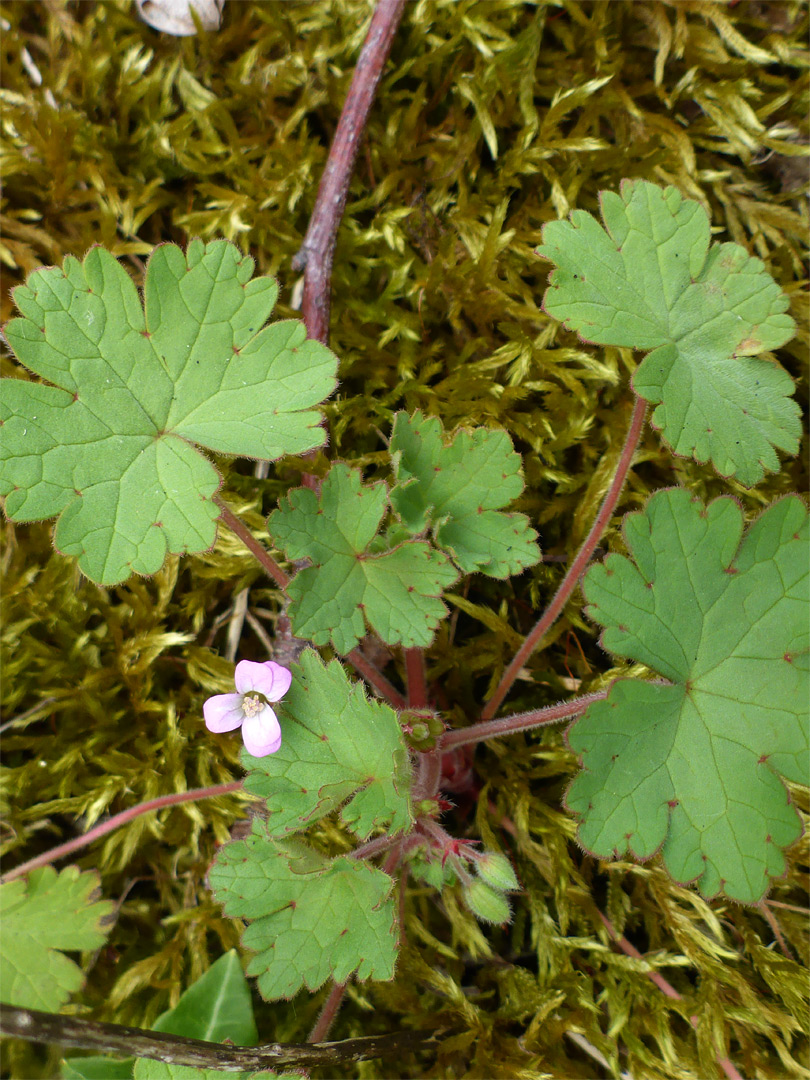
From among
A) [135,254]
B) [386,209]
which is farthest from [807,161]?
[135,254]

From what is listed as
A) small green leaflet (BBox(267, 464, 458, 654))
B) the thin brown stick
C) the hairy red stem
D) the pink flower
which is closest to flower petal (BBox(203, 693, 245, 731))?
the pink flower

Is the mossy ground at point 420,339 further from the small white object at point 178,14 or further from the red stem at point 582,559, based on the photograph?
the red stem at point 582,559

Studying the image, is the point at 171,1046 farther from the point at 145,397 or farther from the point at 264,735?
the point at 145,397

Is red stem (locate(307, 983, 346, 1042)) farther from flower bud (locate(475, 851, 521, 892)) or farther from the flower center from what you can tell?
the flower center

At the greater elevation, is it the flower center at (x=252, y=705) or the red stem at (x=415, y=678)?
the flower center at (x=252, y=705)

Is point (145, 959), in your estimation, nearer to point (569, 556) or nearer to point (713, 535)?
point (569, 556)

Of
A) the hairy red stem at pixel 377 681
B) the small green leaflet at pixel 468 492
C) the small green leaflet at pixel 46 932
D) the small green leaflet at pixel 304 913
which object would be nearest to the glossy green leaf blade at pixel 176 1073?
the small green leaflet at pixel 304 913

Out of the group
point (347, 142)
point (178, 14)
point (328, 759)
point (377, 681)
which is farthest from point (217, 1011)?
point (178, 14)
